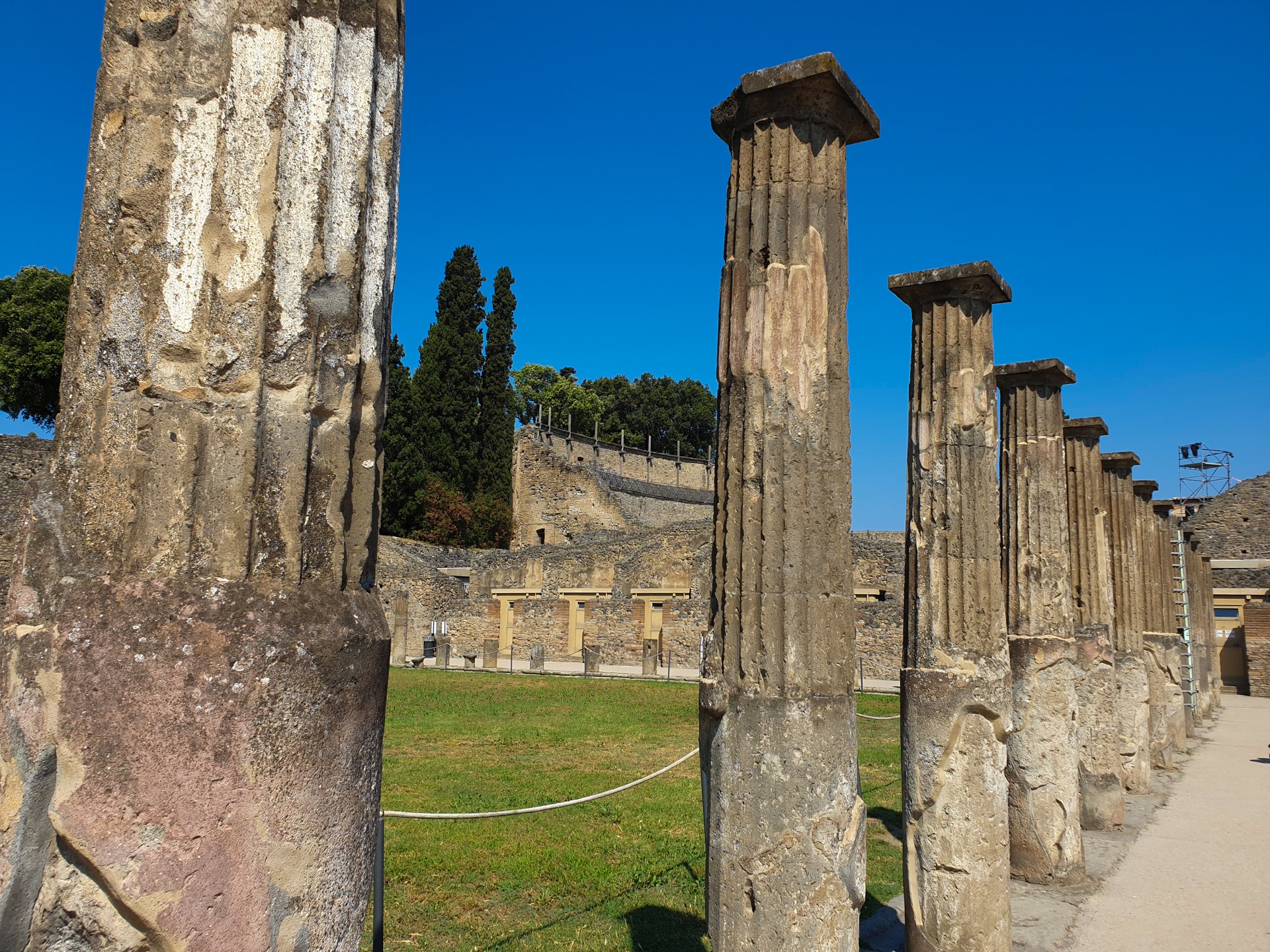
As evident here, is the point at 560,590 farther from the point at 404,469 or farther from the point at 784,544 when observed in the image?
the point at 784,544

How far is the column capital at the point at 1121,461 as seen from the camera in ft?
34.6

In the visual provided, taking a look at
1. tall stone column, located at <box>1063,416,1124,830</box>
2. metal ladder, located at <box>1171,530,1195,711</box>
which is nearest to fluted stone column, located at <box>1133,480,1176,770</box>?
metal ladder, located at <box>1171,530,1195,711</box>

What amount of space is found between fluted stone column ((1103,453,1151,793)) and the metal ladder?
3.07m

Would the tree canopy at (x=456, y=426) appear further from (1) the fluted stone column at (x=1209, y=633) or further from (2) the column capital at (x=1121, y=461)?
(2) the column capital at (x=1121, y=461)

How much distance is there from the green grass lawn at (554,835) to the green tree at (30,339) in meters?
21.7

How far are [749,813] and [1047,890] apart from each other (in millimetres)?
4002

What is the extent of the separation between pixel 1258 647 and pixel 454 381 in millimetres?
26521

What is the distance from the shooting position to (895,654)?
73.2 feet

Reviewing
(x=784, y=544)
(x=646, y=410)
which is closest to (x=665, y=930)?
(x=784, y=544)

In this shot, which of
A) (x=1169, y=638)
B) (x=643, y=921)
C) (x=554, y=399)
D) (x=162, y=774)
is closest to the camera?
(x=162, y=774)

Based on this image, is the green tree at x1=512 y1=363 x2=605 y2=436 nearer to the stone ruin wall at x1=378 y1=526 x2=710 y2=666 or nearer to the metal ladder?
the stone ruin wall at x1=378 y1=526 x2=710 y2=666

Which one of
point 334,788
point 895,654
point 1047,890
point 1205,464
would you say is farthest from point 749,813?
point 1205,464

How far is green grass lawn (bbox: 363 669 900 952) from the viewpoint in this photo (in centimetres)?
484

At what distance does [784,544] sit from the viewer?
337cm
